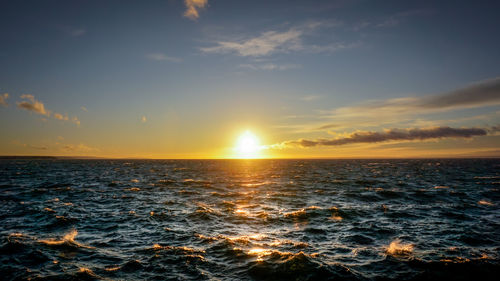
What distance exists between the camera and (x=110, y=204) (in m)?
28.1

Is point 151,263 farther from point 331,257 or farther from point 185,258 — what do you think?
point 331,257

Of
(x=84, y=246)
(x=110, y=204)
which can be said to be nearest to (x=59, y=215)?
(x=110, y=204)

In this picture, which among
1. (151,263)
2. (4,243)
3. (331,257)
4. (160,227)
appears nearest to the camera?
(151,263)

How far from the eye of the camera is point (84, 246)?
50.0 ft

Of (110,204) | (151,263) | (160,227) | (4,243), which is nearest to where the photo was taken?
(151,263)

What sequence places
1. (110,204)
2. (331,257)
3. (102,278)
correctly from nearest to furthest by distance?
(102,278) < (331,257) < (110,204)

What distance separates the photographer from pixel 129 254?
14.0 m

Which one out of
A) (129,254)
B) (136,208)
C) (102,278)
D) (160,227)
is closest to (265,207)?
(160,227)

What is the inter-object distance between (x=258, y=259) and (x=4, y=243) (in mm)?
14693

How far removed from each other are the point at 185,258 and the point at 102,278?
12.3 ft

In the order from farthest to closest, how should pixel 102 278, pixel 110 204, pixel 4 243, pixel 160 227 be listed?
pixel 110 204 → pixel 160 227 → pixel 4 243 → pixel 102 278

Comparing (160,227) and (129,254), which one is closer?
(129,254)

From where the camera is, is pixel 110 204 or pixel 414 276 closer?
pixel 414 276

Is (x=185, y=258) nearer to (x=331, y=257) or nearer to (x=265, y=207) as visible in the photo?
(x=331, y=257)
